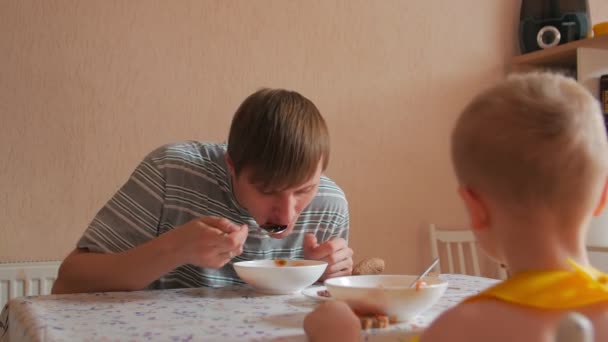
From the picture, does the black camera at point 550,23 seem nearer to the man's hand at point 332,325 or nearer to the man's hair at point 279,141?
the man's hair at point 279,141

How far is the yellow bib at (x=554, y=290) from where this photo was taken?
532 mm

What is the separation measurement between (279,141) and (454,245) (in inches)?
62.7

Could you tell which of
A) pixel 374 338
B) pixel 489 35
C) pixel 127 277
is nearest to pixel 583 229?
pixel 374 338

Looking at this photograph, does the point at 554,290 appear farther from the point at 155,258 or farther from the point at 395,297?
the point at 155,258

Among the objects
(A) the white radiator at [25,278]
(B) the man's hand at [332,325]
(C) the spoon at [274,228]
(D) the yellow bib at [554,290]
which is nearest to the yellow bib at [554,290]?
(D) the yellow bib at [554,290]

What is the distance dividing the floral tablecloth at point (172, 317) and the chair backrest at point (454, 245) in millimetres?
1288

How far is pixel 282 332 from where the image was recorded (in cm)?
81

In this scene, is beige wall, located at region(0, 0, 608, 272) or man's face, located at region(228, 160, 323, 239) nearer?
man's face, located at region(228, 160, 323, 239)

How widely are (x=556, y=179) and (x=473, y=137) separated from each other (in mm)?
87

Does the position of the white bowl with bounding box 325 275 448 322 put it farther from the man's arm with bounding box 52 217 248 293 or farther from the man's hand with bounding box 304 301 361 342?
the man's arm with bounding box 52 217 248 293

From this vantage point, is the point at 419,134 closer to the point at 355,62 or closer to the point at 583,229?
the point at 355,62

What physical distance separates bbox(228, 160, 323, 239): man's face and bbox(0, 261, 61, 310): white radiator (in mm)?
913

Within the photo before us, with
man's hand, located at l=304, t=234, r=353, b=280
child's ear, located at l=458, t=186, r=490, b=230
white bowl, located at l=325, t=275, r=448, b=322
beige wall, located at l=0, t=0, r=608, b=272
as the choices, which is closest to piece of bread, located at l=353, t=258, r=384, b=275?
man's hand, located at l=304, t=234, r=353, b=280

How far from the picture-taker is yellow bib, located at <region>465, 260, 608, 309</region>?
532 mm
